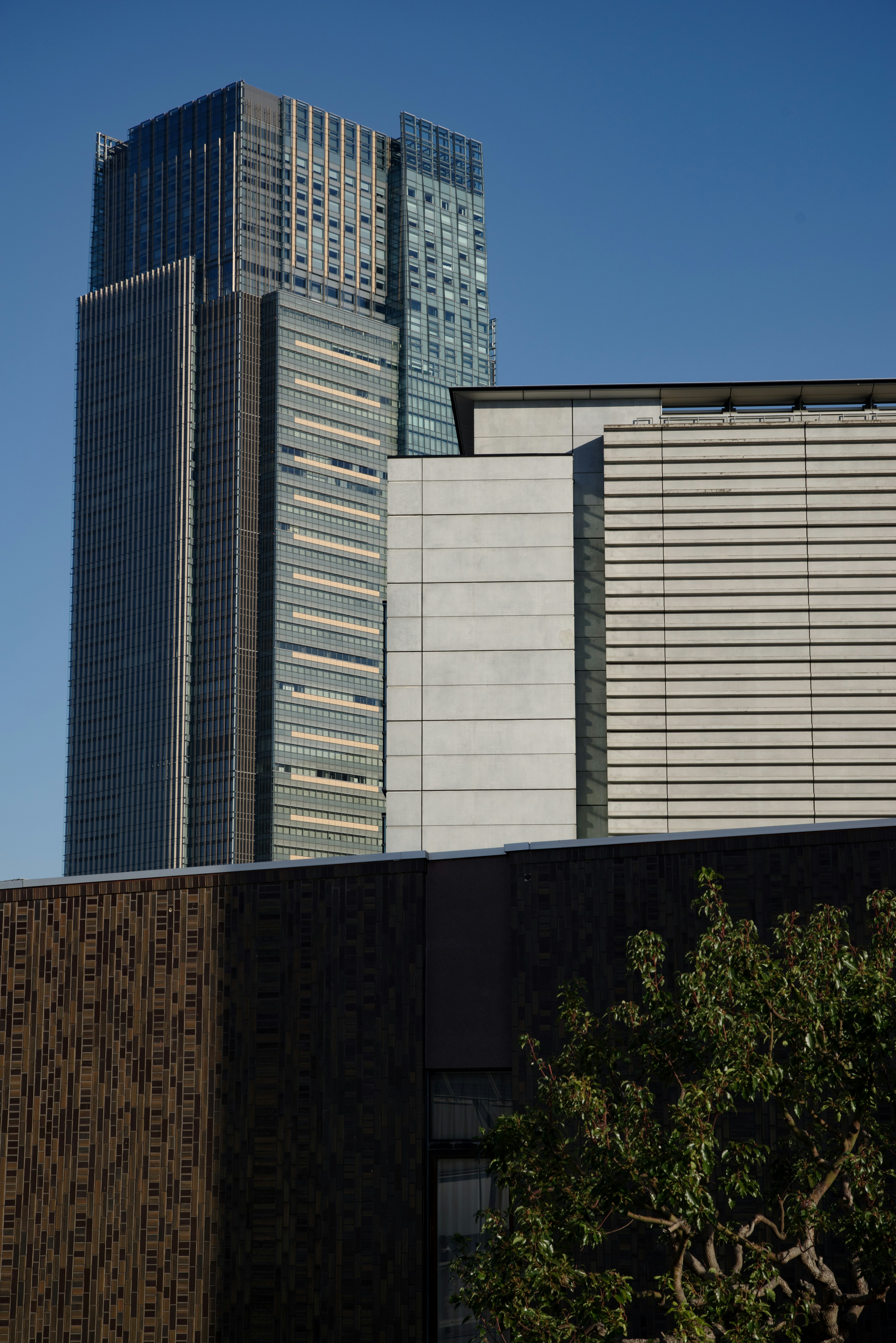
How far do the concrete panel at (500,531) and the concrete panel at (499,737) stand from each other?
450 centimetres

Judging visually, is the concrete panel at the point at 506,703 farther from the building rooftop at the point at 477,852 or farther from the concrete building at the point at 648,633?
the building rooftop at the point at 477,852

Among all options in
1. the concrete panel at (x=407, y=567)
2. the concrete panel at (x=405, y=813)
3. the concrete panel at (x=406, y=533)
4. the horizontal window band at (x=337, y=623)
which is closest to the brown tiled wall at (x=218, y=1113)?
the concrete panel at (x=405, y=813)

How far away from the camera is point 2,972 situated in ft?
77.7

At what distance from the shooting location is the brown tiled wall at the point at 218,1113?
21656mm

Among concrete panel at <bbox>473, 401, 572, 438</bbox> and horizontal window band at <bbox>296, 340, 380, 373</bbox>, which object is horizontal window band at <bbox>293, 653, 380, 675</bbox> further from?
concrete panel at <bbox>473, 401, 572, 438</bbox>

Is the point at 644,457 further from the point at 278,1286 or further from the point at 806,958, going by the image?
the point at 806,958

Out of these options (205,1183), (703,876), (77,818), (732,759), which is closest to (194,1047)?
(205,1183)

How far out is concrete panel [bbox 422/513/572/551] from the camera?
131 feet

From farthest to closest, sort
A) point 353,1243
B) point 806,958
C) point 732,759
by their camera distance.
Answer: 1. point 732,759
2. point 353,1243
3. point 806,958

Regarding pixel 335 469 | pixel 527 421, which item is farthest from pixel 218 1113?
pixel 335 469

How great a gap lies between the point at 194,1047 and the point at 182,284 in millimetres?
171770

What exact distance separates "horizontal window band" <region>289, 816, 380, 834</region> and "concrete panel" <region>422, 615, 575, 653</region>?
137 metres

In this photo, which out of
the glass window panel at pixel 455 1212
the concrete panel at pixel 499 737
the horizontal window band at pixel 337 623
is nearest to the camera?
the glass window panel at pixel 455 1212

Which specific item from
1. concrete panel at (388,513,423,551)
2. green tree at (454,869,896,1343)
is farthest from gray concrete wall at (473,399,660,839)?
green tree at (454,869,896,1343)
